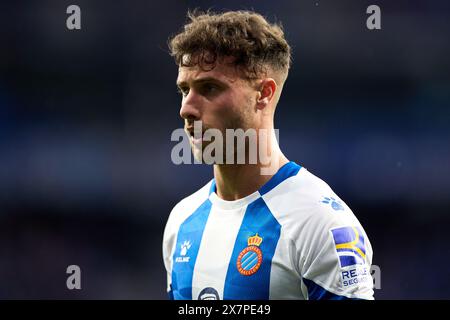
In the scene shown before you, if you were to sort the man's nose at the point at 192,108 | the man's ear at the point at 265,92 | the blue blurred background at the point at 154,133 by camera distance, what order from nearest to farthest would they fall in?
1. the man's nose at the point at 192,108
2. the man's ear at the point at 265,92
3. the blue blurred background at the point at 154,133

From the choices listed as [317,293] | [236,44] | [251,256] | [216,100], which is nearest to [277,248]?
[251,256]

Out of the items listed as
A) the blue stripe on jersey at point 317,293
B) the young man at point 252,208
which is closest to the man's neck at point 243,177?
the young man at point 252,208

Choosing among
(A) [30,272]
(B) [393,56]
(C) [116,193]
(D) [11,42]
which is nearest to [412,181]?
(B) [393,56]

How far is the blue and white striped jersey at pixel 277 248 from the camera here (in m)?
2.72

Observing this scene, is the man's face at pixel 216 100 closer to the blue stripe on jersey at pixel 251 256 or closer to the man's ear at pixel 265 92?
the man's ear at pixel 265 92

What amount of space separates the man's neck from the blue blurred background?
4150 millimetres

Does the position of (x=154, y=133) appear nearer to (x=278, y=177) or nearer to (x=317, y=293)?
(x=278, y=177)

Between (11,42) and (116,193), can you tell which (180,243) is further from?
(11,42)

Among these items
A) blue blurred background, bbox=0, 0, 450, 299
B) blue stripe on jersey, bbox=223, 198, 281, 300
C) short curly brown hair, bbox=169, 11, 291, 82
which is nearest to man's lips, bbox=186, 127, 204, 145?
short curly brown hair, bbox=169, 11, 291, 82

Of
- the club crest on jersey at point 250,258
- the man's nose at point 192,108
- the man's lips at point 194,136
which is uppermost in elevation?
the man's nose at point 192,108

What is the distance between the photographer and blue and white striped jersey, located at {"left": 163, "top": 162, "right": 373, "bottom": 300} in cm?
272

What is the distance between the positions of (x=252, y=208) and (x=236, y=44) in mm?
735

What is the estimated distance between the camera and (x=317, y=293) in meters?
2.73

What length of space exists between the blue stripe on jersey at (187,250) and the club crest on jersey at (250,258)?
0.92 ft
